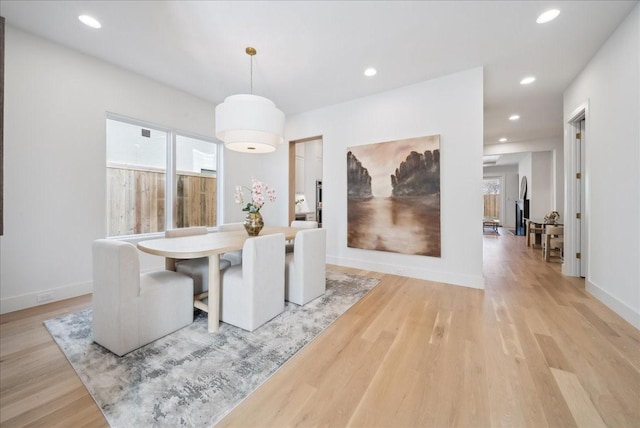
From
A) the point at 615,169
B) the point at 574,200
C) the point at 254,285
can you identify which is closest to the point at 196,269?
the point at 254,285

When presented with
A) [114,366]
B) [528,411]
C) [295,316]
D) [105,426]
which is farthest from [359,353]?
[114,366]

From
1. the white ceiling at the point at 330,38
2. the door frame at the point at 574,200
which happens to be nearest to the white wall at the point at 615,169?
the white ceiling at the point at 330,38

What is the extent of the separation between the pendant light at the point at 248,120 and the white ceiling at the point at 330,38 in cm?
78

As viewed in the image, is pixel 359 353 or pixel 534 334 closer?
pixel 359 353

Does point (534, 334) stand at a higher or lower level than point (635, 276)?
lower

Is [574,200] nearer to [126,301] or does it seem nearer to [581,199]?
[581,199]

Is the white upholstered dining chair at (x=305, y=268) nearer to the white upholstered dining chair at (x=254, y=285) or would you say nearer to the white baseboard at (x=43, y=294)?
the white upholstered dining chair at (x=254, y=285)

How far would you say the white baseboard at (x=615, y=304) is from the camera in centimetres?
213

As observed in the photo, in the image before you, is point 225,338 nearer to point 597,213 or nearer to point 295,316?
A: point 295,316

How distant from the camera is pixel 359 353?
5.83ft

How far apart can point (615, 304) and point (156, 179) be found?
18.6 ft

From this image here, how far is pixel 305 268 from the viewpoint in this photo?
2.56 metres

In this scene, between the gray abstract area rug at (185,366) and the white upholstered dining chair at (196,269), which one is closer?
the gray abstract area rug at (185,366)

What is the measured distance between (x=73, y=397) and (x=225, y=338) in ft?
2.78
